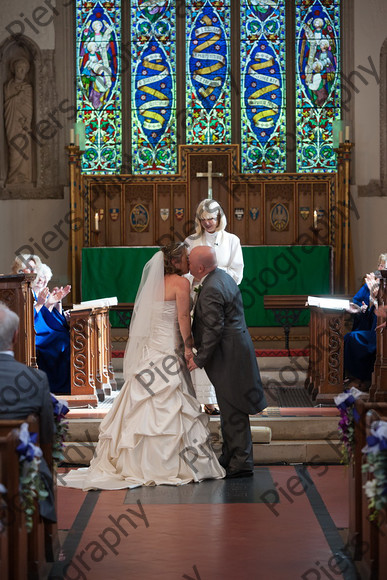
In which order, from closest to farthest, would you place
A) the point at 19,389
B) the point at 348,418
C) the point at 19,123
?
the point at 19,389, the point at 348,418, the point at 19,123

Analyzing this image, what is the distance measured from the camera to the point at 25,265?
7.66 metres

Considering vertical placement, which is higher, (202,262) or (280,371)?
(202,262)

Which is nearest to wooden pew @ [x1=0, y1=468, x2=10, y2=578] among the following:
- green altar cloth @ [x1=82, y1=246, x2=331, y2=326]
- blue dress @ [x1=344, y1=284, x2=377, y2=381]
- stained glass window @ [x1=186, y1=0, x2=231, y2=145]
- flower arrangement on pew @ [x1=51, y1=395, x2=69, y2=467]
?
flower arrangement on pew @ [x1=51, y1=395, x2=69, y2=467]

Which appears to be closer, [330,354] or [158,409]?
[158,409]

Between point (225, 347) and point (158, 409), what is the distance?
2.02 feet

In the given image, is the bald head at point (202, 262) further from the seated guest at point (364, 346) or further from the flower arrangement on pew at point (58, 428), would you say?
the seated guest at point (364, 346)

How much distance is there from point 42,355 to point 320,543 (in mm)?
3786

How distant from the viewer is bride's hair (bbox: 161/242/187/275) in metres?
6.08

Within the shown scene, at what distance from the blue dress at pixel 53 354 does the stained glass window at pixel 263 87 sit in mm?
4976

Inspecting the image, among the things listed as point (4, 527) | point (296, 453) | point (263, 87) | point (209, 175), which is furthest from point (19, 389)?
point (263, 87)

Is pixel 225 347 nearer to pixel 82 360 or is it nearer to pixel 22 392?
pixel 82 360

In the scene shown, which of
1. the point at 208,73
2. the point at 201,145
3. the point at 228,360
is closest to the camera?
the point at 228,360

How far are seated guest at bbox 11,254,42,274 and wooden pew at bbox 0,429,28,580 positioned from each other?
13.4 feet

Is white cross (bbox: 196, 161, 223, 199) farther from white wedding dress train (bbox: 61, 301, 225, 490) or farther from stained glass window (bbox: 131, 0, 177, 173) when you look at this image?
white wedding dress train (bbox: 61, 301, 225, 490)
